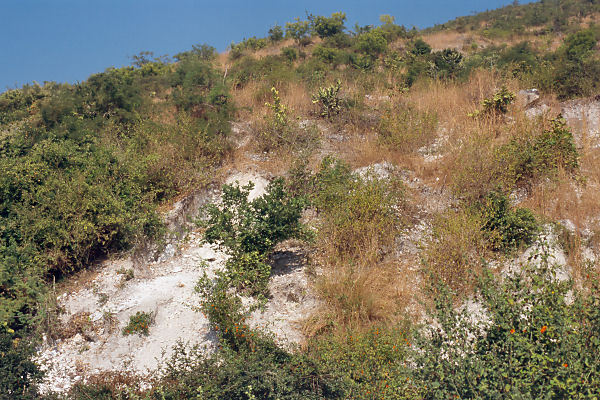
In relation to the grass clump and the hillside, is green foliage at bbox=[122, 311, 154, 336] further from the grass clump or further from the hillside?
the grass clump

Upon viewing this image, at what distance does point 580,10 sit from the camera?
64.3 feet

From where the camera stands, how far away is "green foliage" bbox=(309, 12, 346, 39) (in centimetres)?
1642

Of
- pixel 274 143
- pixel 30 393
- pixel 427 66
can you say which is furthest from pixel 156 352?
pixel 427 66

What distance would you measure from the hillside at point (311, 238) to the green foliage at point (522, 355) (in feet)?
0.08

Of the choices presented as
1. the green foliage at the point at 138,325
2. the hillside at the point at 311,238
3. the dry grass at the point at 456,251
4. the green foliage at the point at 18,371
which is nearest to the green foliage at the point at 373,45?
the hillside at the point at 311,238

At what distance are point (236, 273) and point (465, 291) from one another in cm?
280

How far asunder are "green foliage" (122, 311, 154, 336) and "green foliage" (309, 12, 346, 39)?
1368cm

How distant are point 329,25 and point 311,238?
12.6 m

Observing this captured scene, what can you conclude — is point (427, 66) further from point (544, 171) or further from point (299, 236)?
point (299, 236)

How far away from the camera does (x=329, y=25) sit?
16391 mm

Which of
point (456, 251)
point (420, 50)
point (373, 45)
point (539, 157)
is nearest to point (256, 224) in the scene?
point (456, 251)

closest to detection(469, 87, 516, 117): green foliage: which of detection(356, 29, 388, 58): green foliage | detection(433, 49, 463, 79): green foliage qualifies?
detection(433, 49, 463, 79): green foliage

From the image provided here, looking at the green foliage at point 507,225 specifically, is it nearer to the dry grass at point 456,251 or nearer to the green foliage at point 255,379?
the dry grass at point 456,251

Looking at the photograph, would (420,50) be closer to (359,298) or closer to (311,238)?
(311,238)
